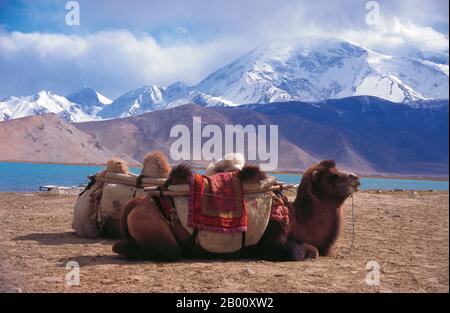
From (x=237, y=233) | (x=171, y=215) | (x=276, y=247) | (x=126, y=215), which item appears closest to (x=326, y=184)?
(x=276, y=247)

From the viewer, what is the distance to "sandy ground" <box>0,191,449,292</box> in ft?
13.0

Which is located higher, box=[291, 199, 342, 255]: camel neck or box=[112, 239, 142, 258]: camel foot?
box=[291, 199, 342, 255]: camel neck

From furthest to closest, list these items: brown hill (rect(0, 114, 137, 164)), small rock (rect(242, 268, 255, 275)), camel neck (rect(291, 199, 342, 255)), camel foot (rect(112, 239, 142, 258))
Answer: brown hill (rect(0, 114, 137, 164)), camel neck (rect(291, 199, 342, 255)), camel foot (rect(112, 239, 142, 258)), small rock (rect(242, 268, 255, 275))

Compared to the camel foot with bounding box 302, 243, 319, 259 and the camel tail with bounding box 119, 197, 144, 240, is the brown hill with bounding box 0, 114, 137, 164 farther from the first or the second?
the camel foot with bounding box 302, 243, 319, 259

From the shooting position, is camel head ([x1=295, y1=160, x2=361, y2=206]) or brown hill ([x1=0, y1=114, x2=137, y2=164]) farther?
brown hill ([x1=0, y1=114, x2=137, y2=164])

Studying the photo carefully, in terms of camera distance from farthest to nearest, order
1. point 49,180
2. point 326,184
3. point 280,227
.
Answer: point 49,180
point 326,184
point 280,227

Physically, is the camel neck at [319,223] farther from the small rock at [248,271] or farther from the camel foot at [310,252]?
the small rock at [248,271]

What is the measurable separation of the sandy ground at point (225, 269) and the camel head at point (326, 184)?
2.00 feet

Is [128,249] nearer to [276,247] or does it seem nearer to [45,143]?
[276,247]

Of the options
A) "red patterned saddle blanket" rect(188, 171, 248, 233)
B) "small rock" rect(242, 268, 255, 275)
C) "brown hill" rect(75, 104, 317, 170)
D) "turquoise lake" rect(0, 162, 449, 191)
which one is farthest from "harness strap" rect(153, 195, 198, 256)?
"brown hill" rect(75, 104, 317, 170)

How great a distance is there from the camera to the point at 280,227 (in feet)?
17.7

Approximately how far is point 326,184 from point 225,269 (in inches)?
57.0

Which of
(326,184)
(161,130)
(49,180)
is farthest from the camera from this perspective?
(161,130)
